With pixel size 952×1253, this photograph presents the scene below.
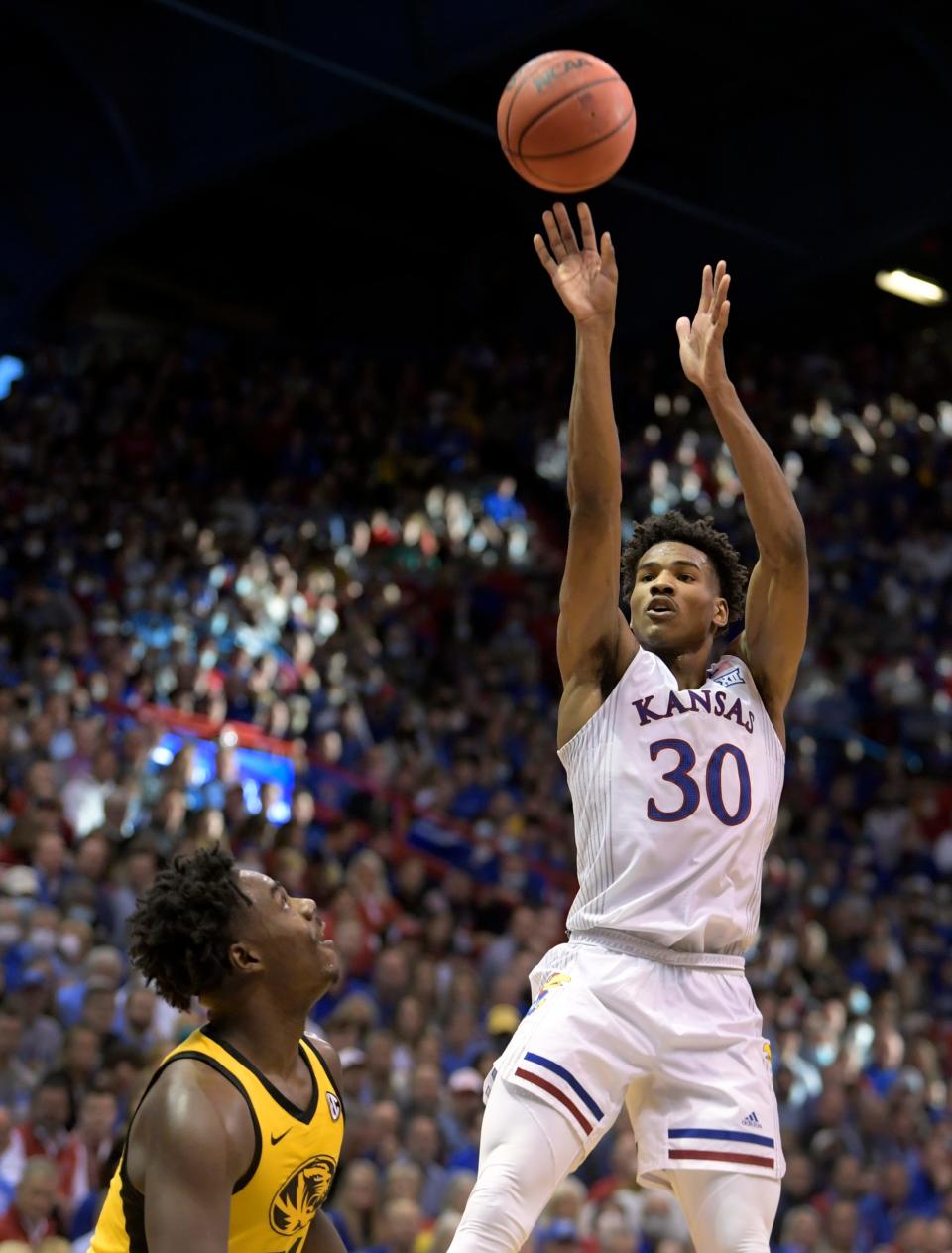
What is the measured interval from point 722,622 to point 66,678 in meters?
8.13

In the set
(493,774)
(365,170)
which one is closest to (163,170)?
(365,170)

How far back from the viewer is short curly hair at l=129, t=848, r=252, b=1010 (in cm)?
379

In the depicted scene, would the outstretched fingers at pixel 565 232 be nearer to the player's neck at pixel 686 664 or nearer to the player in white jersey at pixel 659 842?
the player in white jersey at pixel 659 842

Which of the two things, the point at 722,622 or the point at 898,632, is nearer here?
the point at 722,622

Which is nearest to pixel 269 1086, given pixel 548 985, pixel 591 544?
pixel 548 985

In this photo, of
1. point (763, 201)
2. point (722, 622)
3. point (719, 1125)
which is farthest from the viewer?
point (763, 201)

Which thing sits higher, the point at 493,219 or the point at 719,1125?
the point at 493,219

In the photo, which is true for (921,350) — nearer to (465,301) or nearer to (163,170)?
(465,301)

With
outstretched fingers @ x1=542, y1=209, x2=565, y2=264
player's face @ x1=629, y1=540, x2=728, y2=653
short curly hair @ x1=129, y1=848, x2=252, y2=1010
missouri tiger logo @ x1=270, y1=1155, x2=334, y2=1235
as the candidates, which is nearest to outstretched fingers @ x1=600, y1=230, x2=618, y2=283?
outstretched fingers @ x1=542, y1=209, x2=565, y2=264

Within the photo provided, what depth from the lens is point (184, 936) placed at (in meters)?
3.80

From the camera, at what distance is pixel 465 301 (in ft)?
70.4

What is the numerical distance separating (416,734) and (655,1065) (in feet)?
32.6

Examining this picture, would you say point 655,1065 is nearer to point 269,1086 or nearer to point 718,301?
point 269,1086

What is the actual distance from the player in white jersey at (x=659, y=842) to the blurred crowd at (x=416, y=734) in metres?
3.44
